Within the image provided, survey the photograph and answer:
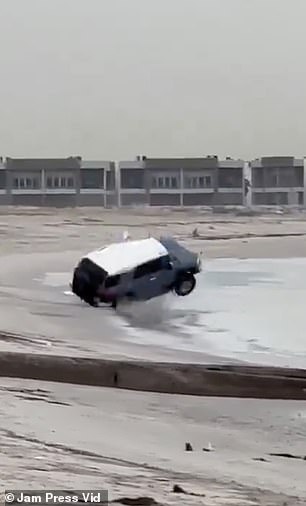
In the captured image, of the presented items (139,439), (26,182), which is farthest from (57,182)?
(139,439)

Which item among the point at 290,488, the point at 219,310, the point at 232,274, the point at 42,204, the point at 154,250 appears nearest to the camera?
the point at 290,488

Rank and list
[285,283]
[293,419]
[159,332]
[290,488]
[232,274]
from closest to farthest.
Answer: [290,488] < [293,419] < [159,332] < [285,283] < [232,274]

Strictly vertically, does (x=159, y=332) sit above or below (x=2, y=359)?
below

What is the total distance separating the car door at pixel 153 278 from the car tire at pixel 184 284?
1.41 ft

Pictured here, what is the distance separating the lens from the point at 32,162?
9250 centimetres

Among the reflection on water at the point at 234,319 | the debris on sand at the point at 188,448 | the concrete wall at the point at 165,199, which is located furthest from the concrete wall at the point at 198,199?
the debris on sand at the point at 188,448

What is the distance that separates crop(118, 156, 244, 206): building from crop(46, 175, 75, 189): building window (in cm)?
485

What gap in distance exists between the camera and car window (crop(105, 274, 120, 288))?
22.8m

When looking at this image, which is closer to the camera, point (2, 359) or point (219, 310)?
point (2, 359)

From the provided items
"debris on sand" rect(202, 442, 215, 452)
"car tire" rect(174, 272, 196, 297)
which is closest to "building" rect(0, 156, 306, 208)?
"car tire" rect(174, 272, 196, 297)

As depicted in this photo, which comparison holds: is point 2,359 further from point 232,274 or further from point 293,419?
point 232,274

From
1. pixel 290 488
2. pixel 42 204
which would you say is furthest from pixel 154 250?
pixel 42 204

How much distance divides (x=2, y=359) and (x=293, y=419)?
10.0 ft

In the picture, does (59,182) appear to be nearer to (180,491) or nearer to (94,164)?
(94,164)
